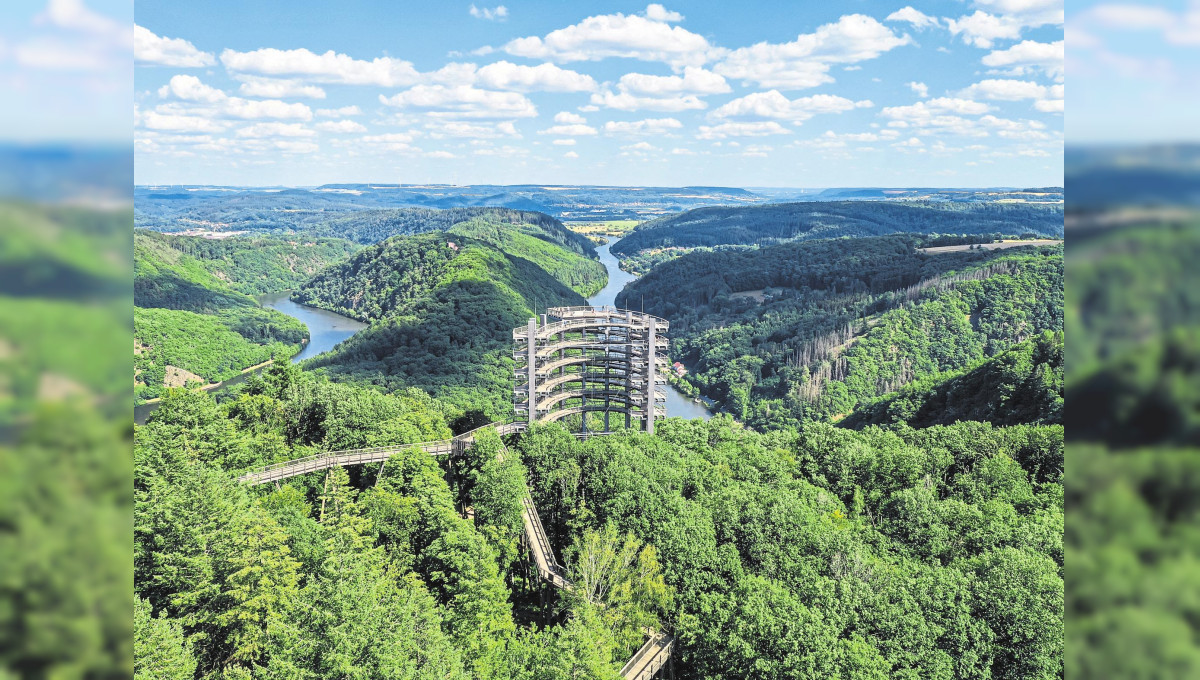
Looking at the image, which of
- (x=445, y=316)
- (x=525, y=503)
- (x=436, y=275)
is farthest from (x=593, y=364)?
(x=436, y=275)

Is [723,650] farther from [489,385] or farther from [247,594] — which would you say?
[489,385]

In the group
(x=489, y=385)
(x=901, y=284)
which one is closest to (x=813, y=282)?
(x=901, y=284)

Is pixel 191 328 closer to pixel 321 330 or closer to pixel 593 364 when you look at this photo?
pixel 321 330

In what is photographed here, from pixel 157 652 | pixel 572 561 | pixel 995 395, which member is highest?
pixel 157 652

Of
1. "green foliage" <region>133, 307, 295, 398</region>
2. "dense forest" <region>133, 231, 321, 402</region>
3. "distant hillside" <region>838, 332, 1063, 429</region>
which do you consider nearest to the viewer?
"distant hillside" <region>838, 332, 1063, 429</region>
